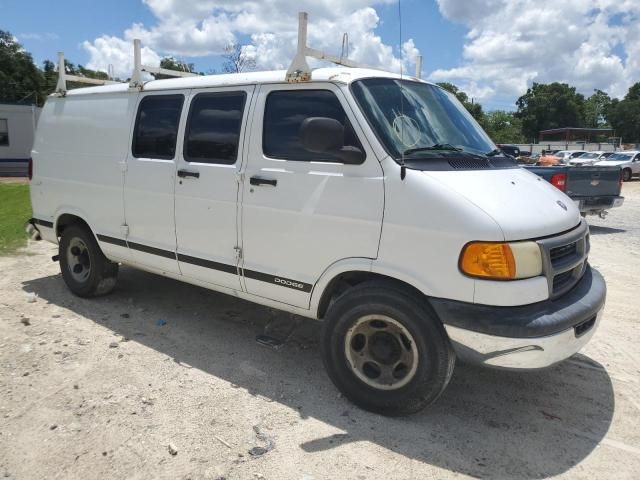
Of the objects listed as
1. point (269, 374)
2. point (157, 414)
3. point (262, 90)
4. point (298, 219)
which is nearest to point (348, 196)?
point (298, 219)

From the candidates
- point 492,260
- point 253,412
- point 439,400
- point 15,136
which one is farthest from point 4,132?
point 492,260

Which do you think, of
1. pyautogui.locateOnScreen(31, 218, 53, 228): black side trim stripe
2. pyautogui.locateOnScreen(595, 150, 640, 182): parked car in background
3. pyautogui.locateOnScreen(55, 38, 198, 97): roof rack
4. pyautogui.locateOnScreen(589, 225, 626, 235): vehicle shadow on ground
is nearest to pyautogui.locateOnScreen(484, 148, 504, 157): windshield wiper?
pyautogui.locateOnScreen(55, 38, 198, 97): roof rack

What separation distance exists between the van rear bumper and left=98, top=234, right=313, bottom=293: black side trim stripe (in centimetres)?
112

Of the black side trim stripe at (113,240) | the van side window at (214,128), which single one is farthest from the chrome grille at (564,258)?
the black side trim stripe at (113,240)

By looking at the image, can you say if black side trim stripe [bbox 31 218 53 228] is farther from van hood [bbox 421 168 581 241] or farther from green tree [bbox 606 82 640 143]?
green tree [bbox 606 82 640 143]

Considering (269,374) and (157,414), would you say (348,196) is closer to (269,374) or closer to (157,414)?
(269,374)

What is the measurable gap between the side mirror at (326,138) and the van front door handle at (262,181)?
537mm

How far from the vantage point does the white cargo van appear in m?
3.11

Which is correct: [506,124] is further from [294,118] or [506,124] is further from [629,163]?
[294,118]

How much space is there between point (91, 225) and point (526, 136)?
9457cm

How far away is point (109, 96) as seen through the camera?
5336mm

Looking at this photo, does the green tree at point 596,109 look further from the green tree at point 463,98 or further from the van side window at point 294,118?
the van side window at point 294,118

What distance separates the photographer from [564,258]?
341 cm

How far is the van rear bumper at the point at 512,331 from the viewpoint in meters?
3.04
